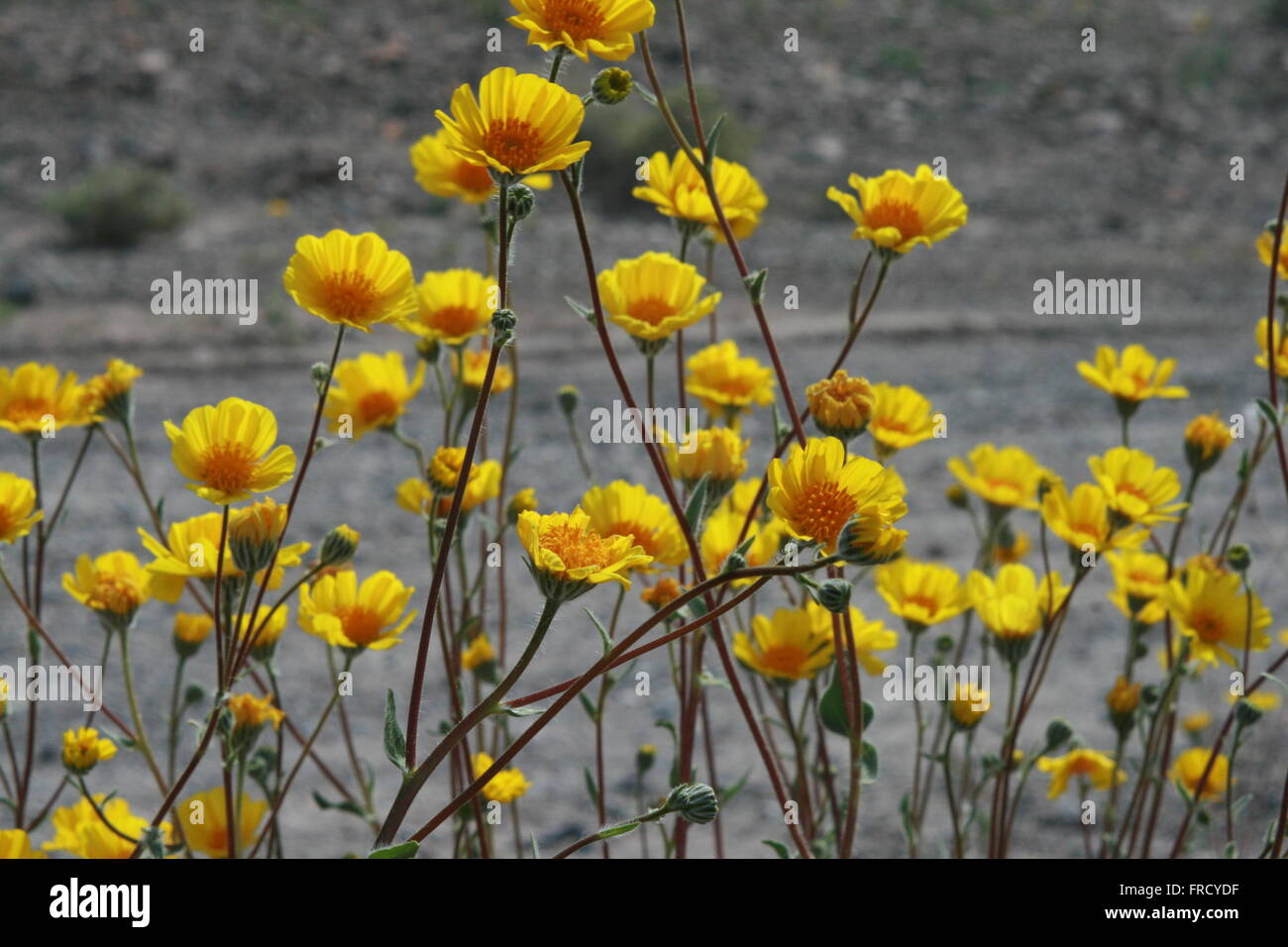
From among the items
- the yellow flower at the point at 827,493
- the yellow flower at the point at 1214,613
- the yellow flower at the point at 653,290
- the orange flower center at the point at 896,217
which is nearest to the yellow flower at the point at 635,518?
the yellow flower at the point at 653,290

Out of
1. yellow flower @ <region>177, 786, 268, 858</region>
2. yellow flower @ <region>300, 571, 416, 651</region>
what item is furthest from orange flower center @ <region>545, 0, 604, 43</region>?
yellow flower @ <region>177, 786, 268, 858</region>

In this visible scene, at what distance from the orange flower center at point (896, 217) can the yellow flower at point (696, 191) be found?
0.13 metres

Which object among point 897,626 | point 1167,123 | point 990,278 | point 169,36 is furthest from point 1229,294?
point 169,36

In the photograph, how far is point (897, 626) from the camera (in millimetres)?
3434

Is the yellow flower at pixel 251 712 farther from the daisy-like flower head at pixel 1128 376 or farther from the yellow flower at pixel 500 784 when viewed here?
the daisy-like flower head at pixel 1128 376

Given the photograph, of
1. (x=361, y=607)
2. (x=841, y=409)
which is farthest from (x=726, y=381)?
(x=361, y=607)

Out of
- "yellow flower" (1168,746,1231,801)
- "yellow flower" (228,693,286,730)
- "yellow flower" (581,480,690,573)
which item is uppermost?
"yellow flower" (581,480,690,573)

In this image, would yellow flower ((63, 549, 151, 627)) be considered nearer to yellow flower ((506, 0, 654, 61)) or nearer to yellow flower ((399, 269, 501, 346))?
yellow flower ((399, 269, 501, 346))

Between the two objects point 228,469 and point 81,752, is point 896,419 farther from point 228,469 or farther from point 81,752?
point 81,752

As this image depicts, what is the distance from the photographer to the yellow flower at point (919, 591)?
5.25 ft

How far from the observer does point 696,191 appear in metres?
1.45

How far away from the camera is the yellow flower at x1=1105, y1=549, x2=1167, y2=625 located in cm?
175

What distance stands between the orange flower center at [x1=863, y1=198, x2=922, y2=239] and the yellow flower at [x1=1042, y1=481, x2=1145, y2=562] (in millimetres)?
413

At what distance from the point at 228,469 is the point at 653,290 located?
493mm
